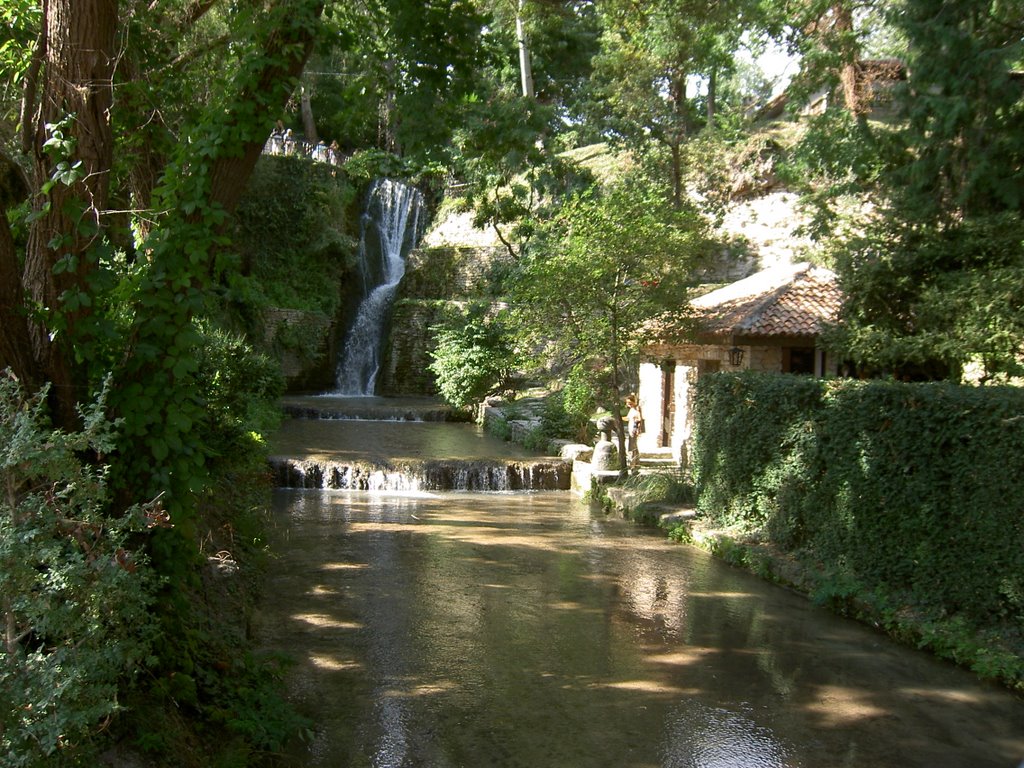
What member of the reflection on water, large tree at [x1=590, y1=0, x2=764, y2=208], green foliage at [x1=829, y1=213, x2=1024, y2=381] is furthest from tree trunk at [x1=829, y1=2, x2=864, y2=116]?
the reflection on water

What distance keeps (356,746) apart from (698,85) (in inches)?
1482

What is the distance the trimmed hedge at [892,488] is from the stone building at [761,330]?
3.48 meters

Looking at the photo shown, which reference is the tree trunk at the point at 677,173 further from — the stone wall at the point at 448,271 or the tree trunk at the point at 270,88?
the tree trunk at the point at 270,88

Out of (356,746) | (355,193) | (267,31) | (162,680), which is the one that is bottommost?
(356,746)

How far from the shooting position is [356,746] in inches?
240

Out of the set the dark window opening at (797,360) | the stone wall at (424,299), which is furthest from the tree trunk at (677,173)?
the dark window opening at (797,360)

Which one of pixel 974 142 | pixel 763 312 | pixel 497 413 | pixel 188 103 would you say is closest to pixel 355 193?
pixel 497 413

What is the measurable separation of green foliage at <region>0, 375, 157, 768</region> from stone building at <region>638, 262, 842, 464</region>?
12.4 meters

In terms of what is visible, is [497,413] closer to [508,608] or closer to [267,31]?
Result: [508,608]

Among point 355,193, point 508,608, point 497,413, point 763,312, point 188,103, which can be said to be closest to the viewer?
point 188,103

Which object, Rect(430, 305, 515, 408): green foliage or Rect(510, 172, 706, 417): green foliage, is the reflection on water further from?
Rect(430, 305, 515, 408): green foliage

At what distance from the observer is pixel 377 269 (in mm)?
34969

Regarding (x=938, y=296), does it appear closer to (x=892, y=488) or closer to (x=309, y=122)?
(x=892, y=488)

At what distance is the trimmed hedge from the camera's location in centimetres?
772
